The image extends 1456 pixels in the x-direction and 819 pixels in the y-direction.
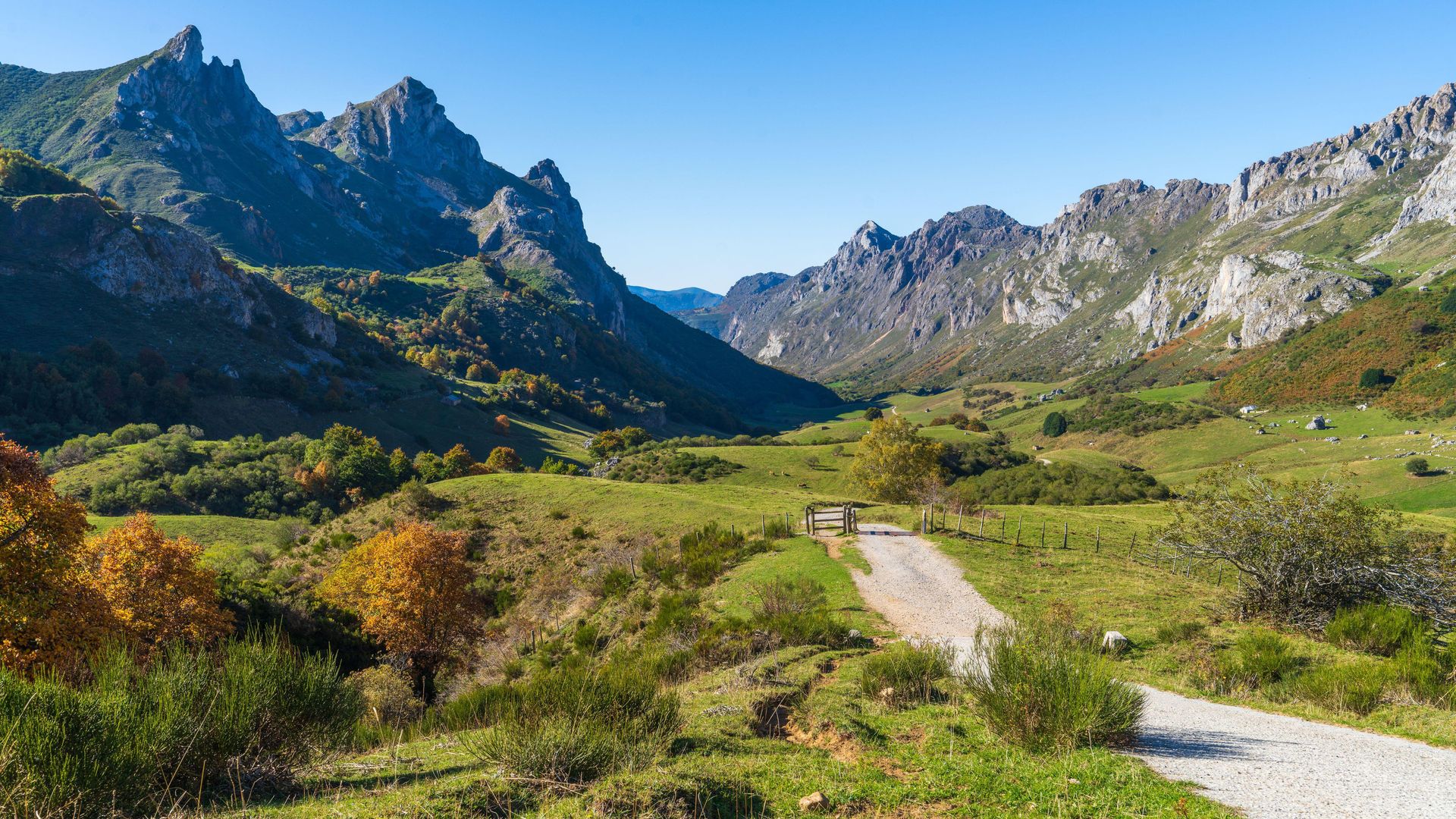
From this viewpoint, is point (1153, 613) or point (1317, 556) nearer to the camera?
point (1317, 556)

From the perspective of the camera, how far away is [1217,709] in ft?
39.9

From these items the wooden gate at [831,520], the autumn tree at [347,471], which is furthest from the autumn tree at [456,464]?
the wooden gate at [831,520]

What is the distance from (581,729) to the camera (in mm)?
8055

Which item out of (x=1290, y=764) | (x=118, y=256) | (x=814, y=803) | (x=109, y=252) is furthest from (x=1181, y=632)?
(x=109, y=252)

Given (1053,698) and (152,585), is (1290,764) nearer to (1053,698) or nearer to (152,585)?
(1053,698)

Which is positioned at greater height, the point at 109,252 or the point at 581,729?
the point at 109,252

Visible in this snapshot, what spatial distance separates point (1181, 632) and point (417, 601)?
27.5 meters

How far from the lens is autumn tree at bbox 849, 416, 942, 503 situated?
54.9m

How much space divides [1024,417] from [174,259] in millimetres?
208252

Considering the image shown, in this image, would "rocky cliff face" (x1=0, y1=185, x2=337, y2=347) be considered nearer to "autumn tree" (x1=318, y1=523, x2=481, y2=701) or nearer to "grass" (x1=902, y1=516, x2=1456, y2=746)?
"autumn tree" (x1=318, y1=523, x2=481, y2=701)

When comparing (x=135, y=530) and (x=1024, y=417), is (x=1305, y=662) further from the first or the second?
(x=1024, y=417)

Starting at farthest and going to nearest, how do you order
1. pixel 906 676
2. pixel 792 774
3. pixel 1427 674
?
pixel 906 676
pixel 1427 674
pixel 792 774

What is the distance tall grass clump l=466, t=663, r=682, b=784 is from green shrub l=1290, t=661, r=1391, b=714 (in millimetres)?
12136

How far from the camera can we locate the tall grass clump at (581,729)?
7730mm
